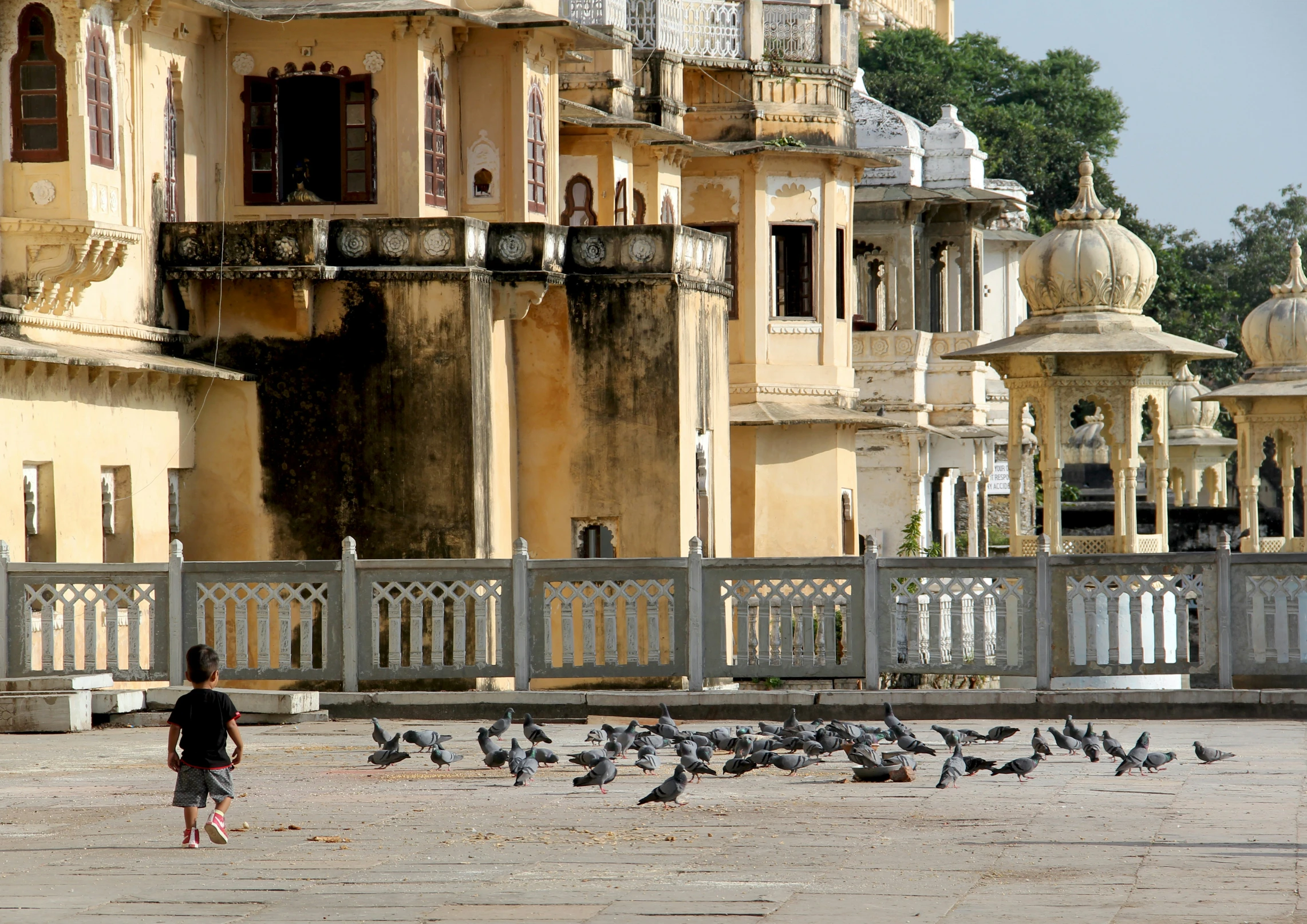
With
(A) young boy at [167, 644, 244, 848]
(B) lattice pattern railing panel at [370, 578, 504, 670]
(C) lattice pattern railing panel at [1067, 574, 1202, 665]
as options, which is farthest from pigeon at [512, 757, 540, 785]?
(C) lattice pattern railing panel at [1067, 574, 1202, 665]

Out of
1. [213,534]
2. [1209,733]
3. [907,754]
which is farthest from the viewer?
[213,534]

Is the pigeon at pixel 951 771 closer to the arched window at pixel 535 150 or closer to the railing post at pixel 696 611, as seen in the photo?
the railing post at pixel 696 611

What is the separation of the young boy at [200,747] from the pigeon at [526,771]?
2.51 meters

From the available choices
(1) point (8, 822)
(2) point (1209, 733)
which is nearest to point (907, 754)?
(2) point (1209, 733)

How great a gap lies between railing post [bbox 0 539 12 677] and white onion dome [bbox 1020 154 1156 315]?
43.5 ft

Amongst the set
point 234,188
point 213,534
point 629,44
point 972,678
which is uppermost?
point 629,44

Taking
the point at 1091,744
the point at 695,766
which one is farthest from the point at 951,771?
the point at 1091,744

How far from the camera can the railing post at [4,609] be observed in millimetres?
15938

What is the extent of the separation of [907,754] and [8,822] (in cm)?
532

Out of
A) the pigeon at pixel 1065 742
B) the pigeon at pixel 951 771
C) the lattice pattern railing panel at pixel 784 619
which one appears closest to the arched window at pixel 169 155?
the lattice pattern railing panel at pixel 784 619

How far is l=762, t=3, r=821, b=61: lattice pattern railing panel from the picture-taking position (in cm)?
3102

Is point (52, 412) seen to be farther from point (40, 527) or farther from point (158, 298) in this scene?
point (158, 298)

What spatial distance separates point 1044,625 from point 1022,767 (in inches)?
168

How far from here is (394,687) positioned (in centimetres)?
1891
